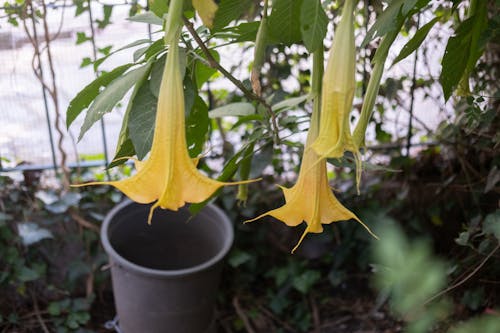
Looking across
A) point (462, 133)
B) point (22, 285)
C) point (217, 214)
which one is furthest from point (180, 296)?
point (462, 133)

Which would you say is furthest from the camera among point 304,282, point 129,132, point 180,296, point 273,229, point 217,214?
point 273,229

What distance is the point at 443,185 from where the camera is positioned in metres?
1.73

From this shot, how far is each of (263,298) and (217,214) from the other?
0.40m

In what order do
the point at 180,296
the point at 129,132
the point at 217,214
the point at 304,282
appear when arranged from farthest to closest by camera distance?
the point at 304,282
the point at 217,214
the point at 180,296
the point at 129,132

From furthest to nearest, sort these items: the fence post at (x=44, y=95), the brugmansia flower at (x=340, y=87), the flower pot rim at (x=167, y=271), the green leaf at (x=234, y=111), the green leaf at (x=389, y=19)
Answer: the fence post at (x=44, y=95), the flower pot rim at (x=167, y=271), the green leaf at (x=234, y=111), the green leaf at (x=389, y=19), the brugmansia flower at (x=340, y=87)

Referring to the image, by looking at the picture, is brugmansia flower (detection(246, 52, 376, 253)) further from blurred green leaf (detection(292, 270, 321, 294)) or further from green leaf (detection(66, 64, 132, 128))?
blurred green leaf (detection(292, 270, 321, 294))

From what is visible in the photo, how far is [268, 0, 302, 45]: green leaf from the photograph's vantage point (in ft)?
2.20

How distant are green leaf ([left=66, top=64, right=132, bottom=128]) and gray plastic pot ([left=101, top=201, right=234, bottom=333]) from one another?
0.74 meters

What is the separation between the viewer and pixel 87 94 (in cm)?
79

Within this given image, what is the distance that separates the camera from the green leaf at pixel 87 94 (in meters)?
0.78

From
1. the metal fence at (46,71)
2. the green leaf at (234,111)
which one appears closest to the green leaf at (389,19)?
the green leaf at (234,111)

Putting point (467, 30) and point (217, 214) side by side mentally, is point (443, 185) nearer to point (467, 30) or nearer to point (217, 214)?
point (217, 214)

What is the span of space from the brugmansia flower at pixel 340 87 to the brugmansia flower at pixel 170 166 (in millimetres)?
114

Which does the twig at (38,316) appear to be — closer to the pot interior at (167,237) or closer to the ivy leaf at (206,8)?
the pot interior at (167,237)
